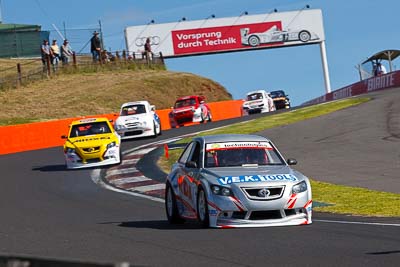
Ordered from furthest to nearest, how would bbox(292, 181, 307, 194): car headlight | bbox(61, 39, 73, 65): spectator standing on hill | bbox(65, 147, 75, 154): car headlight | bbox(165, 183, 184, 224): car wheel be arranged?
bbox(61, 39, 73, 65): spectator standing on hill < bbox(65, 147, 75, 154): car headlight < bbox(165, 183, 184, 224): car wheel < bbox(292, 181, 307, 194): car headlight

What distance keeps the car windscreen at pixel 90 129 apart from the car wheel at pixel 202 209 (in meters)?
16.0

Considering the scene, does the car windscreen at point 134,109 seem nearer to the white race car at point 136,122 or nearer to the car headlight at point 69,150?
the white race car at point 136,122

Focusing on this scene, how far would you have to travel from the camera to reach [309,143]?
95.6 feet

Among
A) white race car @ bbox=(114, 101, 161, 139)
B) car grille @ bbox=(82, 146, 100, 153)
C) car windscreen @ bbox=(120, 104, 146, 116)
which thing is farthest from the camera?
car windscreen @ bbox=(120, 104, 146, 116)

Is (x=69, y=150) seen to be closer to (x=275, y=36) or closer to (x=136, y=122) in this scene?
(x=136, y=122)

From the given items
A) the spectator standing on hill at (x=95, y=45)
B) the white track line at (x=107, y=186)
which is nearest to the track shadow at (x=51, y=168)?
the white track line at (x=107, y=186)

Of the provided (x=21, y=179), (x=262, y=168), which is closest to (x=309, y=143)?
(x=21, y=179)

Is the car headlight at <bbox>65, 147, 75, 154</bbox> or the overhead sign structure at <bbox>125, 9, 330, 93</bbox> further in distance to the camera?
the overhead sign structure at <bbox>125, 9, 330, 93</bbox>

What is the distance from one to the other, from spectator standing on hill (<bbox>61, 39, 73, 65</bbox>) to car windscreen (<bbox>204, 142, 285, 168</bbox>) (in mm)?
41120

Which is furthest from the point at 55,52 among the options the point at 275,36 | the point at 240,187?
the point at 240,187

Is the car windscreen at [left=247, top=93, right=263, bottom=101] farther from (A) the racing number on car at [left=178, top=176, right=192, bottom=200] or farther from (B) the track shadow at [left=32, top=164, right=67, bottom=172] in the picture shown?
(A) the racing number on car at [left=178, top=176, right=192, bottom=200]

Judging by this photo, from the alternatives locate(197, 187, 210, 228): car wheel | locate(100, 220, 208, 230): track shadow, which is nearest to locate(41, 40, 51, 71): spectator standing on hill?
locate(100, 220, 208, 230): track shadow

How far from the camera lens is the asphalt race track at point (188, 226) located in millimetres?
10031

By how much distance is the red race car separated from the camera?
4416 cm
